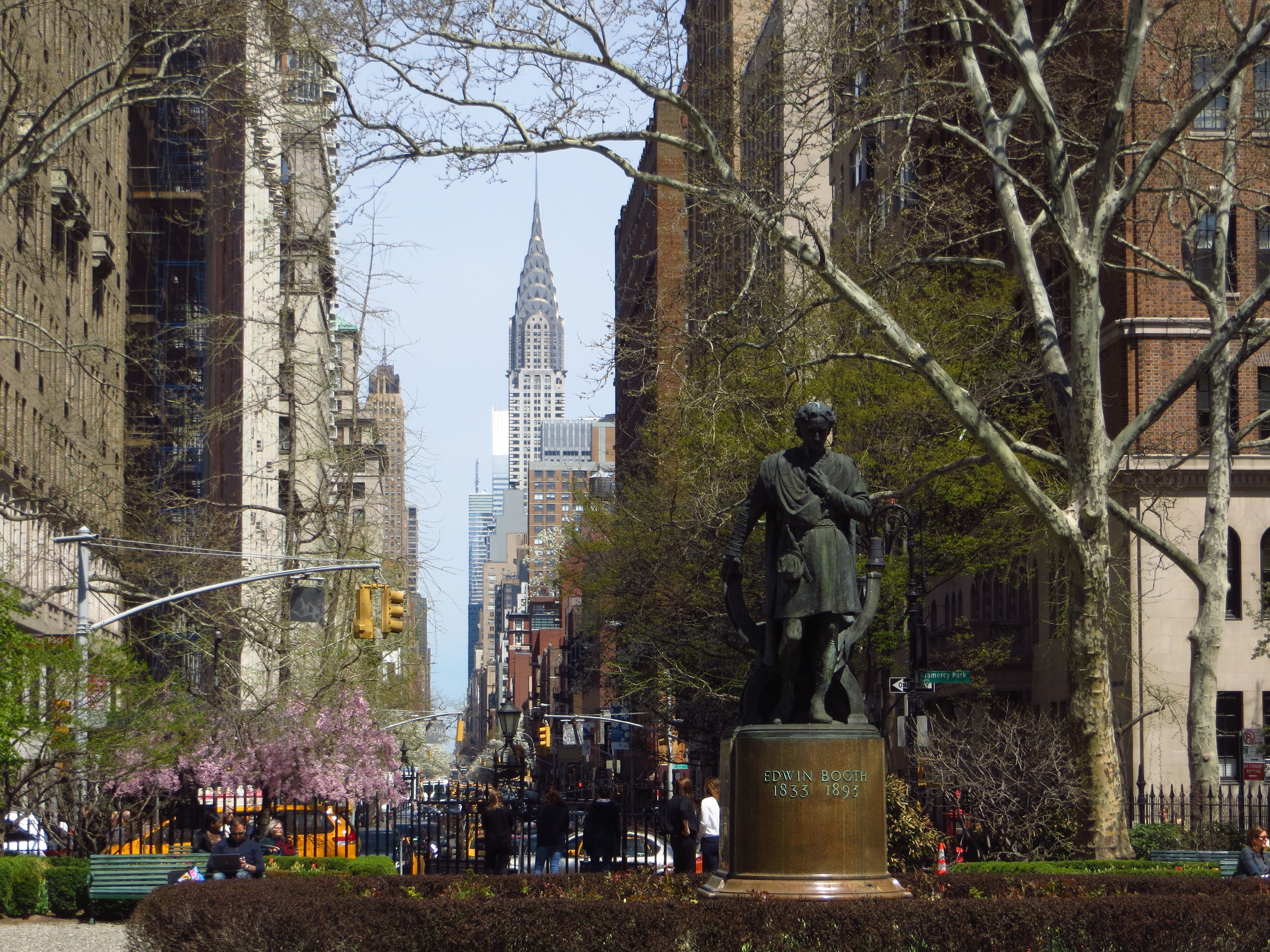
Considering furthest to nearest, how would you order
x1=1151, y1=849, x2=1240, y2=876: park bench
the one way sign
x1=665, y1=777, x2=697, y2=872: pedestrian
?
1. the one way sign
2. x1=665, y1=777, x2=697, y2=872: pedestrian
3. x1=1151, y1=849, x2=1240, y2=876: park bench

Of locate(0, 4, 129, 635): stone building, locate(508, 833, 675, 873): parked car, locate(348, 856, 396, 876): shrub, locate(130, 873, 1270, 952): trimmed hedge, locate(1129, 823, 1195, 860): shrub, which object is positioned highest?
locate(0, 4, 129, 635): stone building

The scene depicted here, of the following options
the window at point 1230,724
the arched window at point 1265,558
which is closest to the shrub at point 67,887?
the window at point 1230,724

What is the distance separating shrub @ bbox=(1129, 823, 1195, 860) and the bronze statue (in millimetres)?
12850

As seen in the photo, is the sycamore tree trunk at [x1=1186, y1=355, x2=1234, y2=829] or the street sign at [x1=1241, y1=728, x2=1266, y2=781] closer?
the sycamore tree trunk at [x1=1186, y1=355, x2=1234, y2=829]

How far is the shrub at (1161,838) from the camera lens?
24.7 m

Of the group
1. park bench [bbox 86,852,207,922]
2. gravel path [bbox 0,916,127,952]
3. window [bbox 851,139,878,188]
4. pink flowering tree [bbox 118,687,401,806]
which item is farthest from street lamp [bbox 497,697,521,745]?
window [bbox 851,139,878,188]

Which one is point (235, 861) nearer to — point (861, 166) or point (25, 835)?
point (25, 835)

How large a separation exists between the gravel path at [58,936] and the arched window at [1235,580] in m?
28.1

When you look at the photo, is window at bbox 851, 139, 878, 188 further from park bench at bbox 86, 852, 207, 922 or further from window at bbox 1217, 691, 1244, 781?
park bench at bbox 86, 852, 207, 922

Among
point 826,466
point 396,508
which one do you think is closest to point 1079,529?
point 826,466

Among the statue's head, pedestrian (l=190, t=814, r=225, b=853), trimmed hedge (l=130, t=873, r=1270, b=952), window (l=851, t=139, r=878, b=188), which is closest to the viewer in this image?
trimmed hedge (l=130, t=873, r=1270, b=952)

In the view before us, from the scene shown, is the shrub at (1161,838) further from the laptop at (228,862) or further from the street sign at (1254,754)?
the laptop at (228,862)

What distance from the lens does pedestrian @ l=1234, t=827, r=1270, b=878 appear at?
19.7m

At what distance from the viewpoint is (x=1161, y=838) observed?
25.4m
